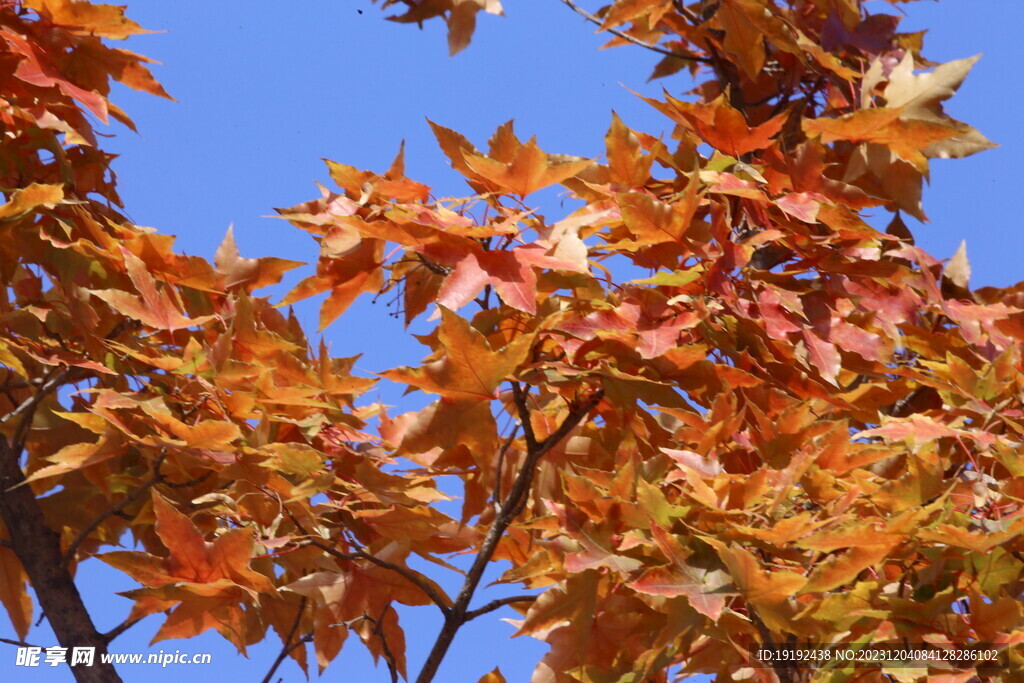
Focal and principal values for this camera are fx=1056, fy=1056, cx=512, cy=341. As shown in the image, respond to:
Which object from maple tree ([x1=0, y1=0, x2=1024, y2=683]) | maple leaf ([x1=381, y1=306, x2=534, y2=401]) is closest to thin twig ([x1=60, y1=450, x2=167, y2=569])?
maple tree ([x1=0, y1=0, x2=1024, y2=683])

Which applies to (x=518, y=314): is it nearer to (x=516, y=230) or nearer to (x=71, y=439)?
(x=516, y=230)

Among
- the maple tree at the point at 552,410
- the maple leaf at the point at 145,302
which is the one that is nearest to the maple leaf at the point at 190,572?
the maple tree at the point at 552,410

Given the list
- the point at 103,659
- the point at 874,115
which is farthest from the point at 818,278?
the point at 103,659

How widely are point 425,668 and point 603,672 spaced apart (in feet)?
0.74

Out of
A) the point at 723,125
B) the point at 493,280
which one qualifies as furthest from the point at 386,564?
the point at 723,125

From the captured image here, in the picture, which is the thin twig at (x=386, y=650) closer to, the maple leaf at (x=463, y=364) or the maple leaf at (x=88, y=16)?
the maple leaf at (x=463, y=364)

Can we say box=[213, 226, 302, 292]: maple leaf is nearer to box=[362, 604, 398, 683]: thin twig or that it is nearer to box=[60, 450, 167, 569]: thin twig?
box=[60, 450, 167, 569]: thin twig

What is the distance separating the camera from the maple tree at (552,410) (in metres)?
0.98

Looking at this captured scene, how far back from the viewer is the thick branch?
114 cm

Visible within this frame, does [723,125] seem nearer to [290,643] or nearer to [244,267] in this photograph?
[244,267]

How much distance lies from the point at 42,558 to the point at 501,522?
644 millimetres

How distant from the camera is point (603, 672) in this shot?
103 cm

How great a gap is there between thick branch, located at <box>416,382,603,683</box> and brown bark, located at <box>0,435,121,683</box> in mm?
470

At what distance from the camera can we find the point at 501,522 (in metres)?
1.15
